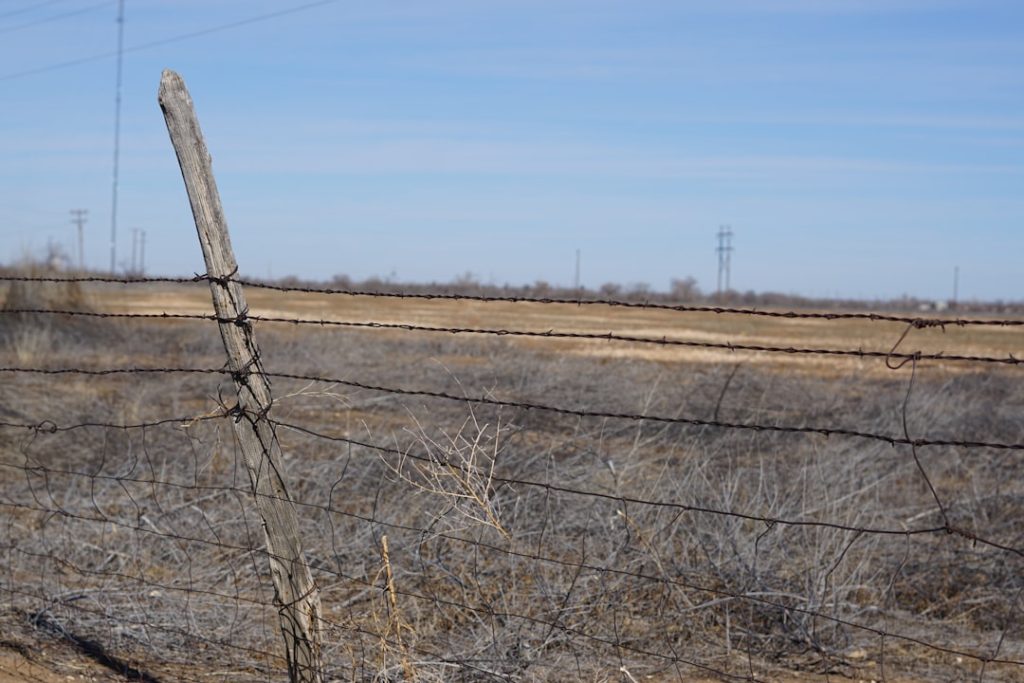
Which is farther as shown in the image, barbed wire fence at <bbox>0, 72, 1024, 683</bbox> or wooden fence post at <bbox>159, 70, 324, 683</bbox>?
barbed wire fence at <bbox>0, 72, 1024, 683</bbox>

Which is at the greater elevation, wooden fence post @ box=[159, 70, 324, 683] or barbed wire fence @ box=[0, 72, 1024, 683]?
wooden fence post @ box=[159, 70, 324, 683]

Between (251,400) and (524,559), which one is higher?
(251,400)

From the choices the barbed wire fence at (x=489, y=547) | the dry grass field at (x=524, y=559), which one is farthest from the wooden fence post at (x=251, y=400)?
the dry grass field at (x=524, y=559)

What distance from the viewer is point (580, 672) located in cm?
418

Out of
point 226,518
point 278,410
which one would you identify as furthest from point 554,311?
point 226,518

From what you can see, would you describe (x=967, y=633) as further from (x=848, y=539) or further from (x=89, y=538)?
(x=89, y=538)

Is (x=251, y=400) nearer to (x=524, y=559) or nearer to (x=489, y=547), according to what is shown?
(x=489, y=547)

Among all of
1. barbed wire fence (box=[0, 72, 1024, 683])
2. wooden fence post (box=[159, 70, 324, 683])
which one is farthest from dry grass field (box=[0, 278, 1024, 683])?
wooden fence post (box=[159, 70, 324, 683])

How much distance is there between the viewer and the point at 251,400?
3598 mm

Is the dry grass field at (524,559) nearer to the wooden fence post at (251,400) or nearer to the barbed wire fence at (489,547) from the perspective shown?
the barbed wire fence at (489,547)

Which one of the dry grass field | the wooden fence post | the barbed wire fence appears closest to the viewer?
the wooden fence post

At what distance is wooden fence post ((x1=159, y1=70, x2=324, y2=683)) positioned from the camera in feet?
11.6

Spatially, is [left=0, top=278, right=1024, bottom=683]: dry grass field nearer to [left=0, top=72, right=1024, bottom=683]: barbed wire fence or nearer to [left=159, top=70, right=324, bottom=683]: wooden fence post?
[left=0, top=72, right=1024, bottom=683]: barbed wire fence

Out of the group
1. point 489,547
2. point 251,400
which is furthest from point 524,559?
point 251,400
